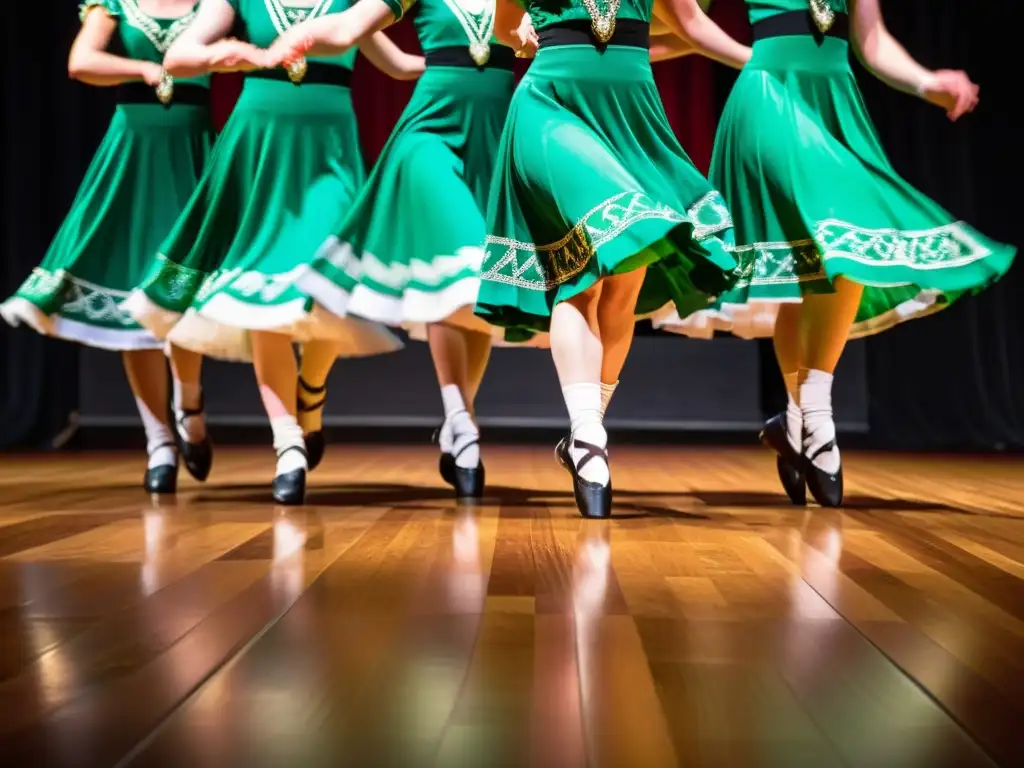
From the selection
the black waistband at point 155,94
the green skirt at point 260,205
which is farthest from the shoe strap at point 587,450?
the black waistband at point 155,94

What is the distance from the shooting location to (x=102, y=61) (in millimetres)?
2723

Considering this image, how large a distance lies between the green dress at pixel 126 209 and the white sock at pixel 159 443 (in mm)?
177

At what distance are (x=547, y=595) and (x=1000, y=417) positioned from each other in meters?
4.65

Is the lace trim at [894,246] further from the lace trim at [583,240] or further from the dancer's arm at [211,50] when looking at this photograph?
the dancer's arm at [211,50]

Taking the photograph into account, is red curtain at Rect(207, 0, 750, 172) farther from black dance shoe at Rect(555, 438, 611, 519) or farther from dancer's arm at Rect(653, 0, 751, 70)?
black dance shoe at Rect(555, 438, 611, 519)

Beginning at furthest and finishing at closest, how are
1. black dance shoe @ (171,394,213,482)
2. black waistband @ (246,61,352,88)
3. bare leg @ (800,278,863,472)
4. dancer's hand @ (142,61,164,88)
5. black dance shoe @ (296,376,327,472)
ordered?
black dance shoe @ (296,376,327,472) → black dance shoe @ (171,394,213,482) → dancer's hand @ (142,61,164,88) → black waistband @ (246,61,352,88) → bare leg @ (800,278,863,472)

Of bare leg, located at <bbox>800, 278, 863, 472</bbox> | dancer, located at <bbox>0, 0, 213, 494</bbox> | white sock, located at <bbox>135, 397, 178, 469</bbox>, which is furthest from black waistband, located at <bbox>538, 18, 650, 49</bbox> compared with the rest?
white sock, located at <bbox>135, 397, 178, 469</bbox>

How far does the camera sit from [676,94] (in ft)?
17.4

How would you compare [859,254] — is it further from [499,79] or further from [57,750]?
[57,750]

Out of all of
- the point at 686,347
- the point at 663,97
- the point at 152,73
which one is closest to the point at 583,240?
the point at 152,73

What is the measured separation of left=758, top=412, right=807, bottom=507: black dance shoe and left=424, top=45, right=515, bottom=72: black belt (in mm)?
949

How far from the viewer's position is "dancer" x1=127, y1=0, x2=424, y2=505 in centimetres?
244

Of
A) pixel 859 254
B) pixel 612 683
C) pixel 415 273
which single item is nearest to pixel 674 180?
pixel 859 254

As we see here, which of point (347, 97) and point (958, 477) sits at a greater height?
point (347, 97)
